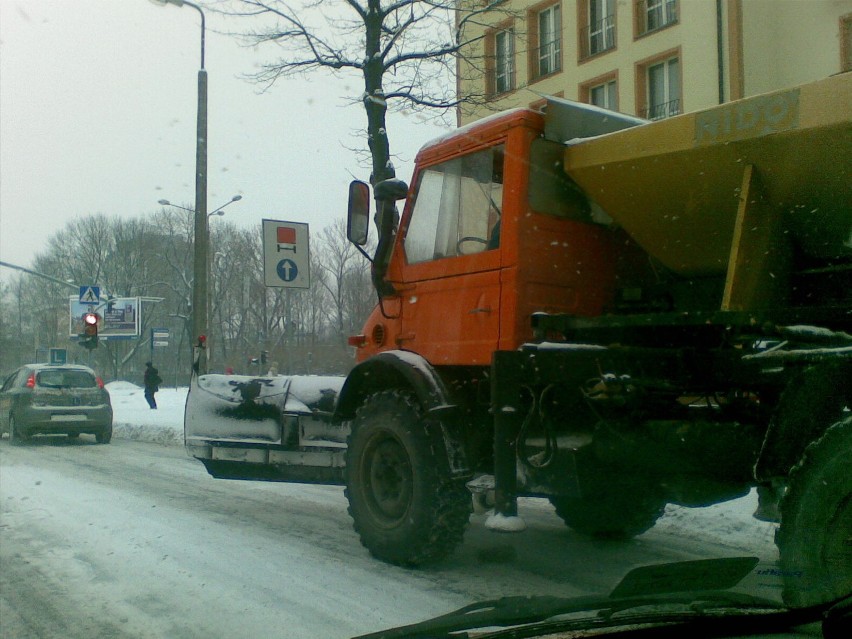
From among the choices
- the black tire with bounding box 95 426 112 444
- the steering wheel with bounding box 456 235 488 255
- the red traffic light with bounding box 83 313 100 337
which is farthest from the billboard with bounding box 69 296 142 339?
the steering wheel with bounding box 456 235 488 255

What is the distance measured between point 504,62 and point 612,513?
10.4 metres

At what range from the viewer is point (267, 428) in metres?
6.18

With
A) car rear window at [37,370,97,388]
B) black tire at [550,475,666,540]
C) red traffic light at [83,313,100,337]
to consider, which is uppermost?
red traffic light at [83,313,100,337]

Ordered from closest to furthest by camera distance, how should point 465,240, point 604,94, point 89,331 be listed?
1. point 465,240
2. point 604,94
3. point 89,331

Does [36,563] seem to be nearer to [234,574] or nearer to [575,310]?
[234,574]

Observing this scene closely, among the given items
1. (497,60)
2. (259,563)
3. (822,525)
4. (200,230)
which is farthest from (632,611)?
(497,60)

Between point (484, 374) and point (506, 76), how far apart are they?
1063 cm

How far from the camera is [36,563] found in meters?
5.14

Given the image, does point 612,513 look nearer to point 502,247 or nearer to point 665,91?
point 502,247

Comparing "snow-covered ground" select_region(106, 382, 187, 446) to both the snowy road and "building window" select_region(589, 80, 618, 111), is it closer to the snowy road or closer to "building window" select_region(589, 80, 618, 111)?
the snowy road

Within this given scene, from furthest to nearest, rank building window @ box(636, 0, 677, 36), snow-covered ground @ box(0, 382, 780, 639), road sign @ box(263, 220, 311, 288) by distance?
building window @ box(636, 0, 677, 36) → road sign @ box(263, 220, 311, 288) → snow-covered ground @ box(0, 382, 780, 639)

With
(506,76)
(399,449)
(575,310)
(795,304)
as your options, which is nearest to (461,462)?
(399,449)

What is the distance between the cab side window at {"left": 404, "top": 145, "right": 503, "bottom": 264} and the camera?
469 centimetres

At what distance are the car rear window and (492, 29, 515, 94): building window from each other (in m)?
8.89
